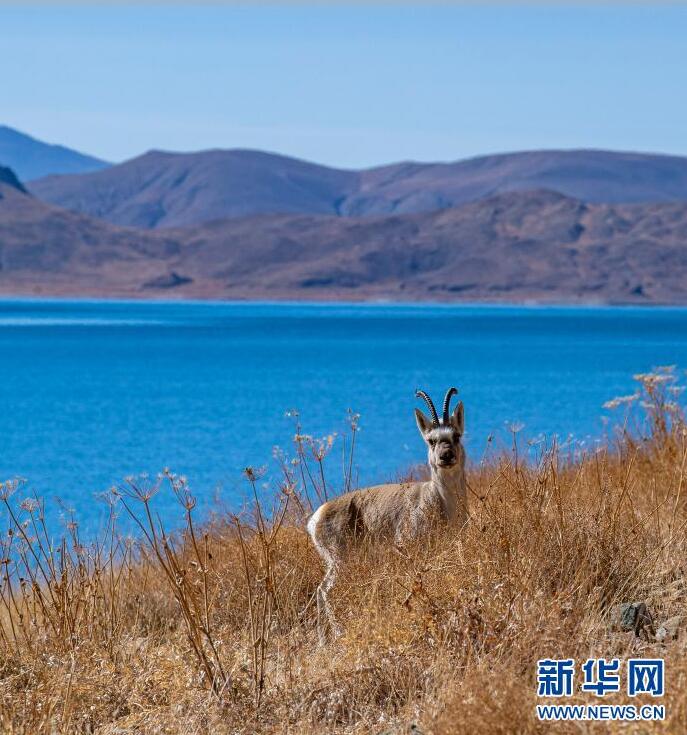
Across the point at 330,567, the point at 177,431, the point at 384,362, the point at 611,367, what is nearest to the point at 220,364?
the point at 384,362

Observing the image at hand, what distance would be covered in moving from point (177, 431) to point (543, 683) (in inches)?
1627

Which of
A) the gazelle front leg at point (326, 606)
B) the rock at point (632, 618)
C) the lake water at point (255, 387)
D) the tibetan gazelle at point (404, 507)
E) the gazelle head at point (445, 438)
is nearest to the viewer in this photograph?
the rock at point (632, 618)

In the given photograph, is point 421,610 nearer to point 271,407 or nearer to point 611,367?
point 271,407

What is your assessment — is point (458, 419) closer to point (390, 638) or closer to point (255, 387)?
point (390, 638)

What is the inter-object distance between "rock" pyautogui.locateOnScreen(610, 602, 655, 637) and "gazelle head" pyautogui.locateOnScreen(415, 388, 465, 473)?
4.41ft

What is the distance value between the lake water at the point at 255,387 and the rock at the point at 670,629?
6.60 metres

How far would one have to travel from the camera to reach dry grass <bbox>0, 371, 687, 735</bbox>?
6.35 metres

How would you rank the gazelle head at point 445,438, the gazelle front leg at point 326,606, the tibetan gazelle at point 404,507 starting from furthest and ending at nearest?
the tibetan gazelle at point 404,507 < the gazelle head at point 445,438 < the gazelle front leg at point 326,606

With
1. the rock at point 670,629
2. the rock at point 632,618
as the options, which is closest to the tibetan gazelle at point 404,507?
the rock at point 632,618

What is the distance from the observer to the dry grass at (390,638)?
20.8 ft

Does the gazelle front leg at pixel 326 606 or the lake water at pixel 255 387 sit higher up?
the gazelle front leg at pixel 326 606

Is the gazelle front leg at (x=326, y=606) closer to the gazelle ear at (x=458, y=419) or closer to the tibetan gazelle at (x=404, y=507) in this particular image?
the tibetan gazelle at (x=404, y=507)

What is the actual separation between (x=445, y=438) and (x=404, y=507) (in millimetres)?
579

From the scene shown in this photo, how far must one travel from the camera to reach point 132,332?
127 m
